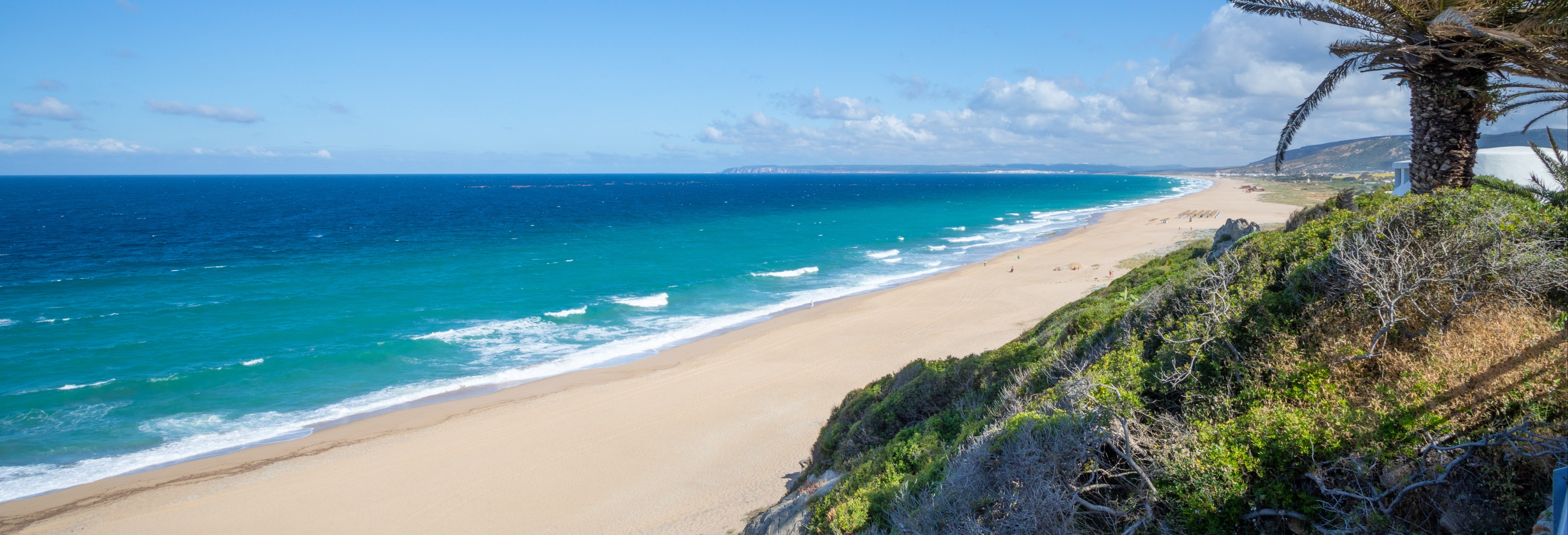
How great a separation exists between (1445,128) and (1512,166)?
1113 cm

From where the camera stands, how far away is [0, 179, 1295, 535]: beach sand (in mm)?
11953

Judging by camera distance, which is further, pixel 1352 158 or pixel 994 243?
pixel 1352 158

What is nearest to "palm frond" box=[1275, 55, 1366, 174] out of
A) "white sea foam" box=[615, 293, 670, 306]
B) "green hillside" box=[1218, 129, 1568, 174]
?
"white sea foam" box=[615, 293, 670, 306]

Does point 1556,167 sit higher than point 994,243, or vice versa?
point 1556,167

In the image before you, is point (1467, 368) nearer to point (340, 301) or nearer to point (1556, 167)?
point (1556, 167)

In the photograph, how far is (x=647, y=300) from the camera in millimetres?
29984

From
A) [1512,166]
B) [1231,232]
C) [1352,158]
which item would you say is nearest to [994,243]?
[1512,166]

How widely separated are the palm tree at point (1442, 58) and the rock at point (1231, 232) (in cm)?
480

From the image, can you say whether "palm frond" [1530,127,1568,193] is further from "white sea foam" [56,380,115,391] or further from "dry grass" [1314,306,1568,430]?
"white sea foam" [56,380,115,391]

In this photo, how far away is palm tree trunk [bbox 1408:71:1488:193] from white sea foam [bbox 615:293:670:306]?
2506cm

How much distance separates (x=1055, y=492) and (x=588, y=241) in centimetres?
4909

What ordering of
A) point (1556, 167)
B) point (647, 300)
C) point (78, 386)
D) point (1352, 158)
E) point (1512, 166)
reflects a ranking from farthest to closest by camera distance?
point (1352, 158) < point (647, 300) < point (78, 386) < point (1512, 166) < point (1556, 167)

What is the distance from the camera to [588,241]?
5084 centimetres

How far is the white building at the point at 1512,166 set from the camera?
1455 centimetres
